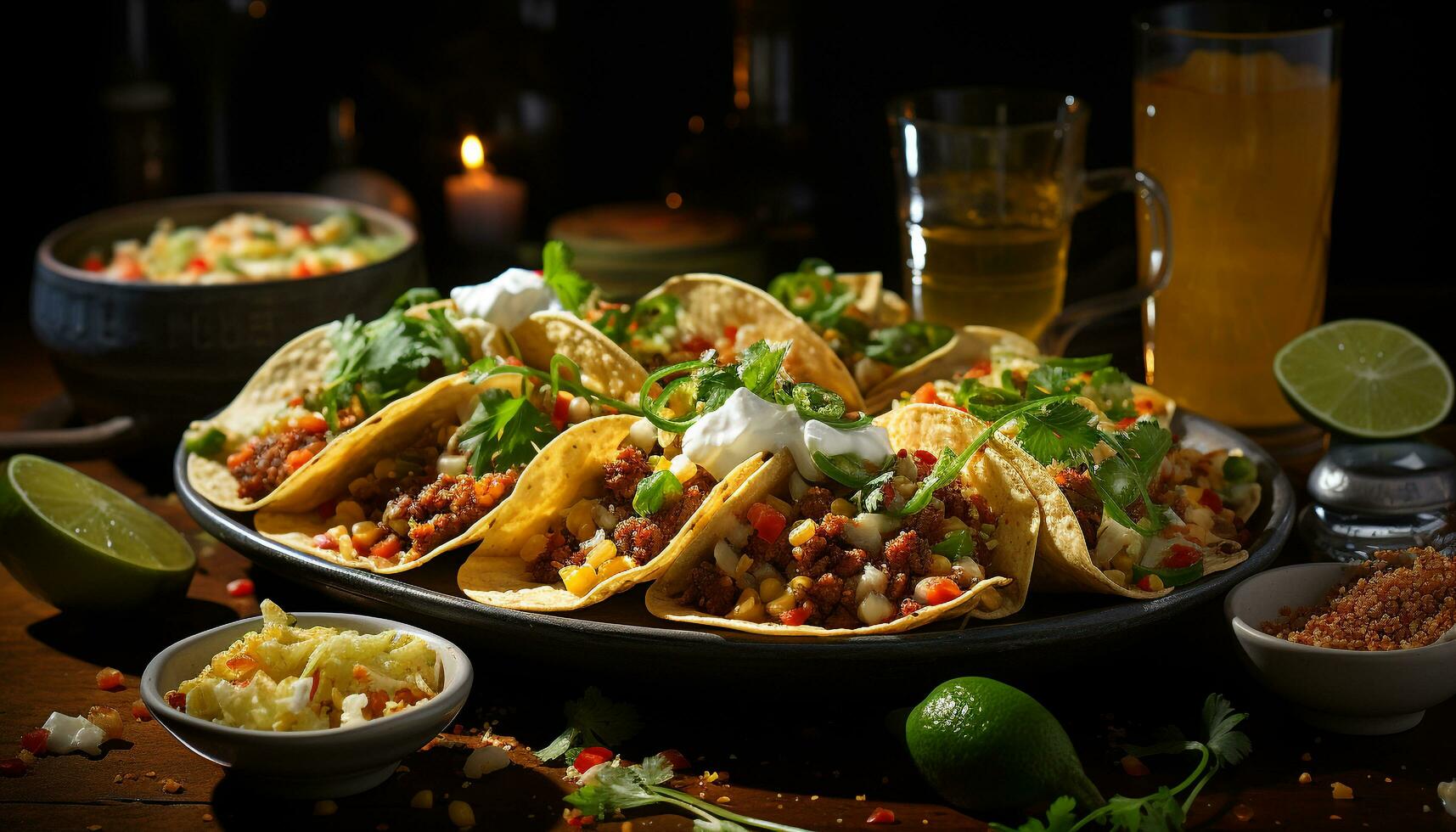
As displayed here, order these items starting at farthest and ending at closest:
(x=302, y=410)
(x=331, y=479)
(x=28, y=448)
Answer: (x=28, y=448) → (x=302, y=410) → (x=331, y=479)

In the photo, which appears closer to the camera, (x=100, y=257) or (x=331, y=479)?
(x=331, y=479)

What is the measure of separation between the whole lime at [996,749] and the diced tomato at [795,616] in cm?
22

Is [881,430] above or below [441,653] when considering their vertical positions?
above

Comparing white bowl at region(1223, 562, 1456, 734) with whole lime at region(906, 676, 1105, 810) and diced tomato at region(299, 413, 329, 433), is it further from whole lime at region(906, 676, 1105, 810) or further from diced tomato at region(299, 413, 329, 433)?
diced tomato at region(299, 413, 329, 433)

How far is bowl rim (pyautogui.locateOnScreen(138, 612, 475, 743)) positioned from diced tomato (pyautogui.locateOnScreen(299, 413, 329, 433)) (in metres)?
0.57

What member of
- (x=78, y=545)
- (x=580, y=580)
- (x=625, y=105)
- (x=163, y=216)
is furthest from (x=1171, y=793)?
(x=625, y=105)

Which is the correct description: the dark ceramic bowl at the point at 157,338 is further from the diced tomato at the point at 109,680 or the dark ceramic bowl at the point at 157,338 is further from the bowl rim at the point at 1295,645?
the bowl rim at the point at 1295,645

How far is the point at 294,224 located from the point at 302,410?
1.21 meters

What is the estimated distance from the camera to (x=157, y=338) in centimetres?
289

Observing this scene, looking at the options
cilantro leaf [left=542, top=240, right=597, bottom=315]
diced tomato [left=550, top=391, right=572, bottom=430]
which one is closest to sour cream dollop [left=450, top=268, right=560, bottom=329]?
cilantro leaf [left=542, top=240, right=597, bottom=315]

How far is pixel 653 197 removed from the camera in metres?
4.89

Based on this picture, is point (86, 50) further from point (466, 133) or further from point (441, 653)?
point (441, 653)

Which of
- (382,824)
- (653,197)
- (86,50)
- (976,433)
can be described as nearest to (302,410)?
(382,824)

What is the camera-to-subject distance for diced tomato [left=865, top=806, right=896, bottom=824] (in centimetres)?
170
